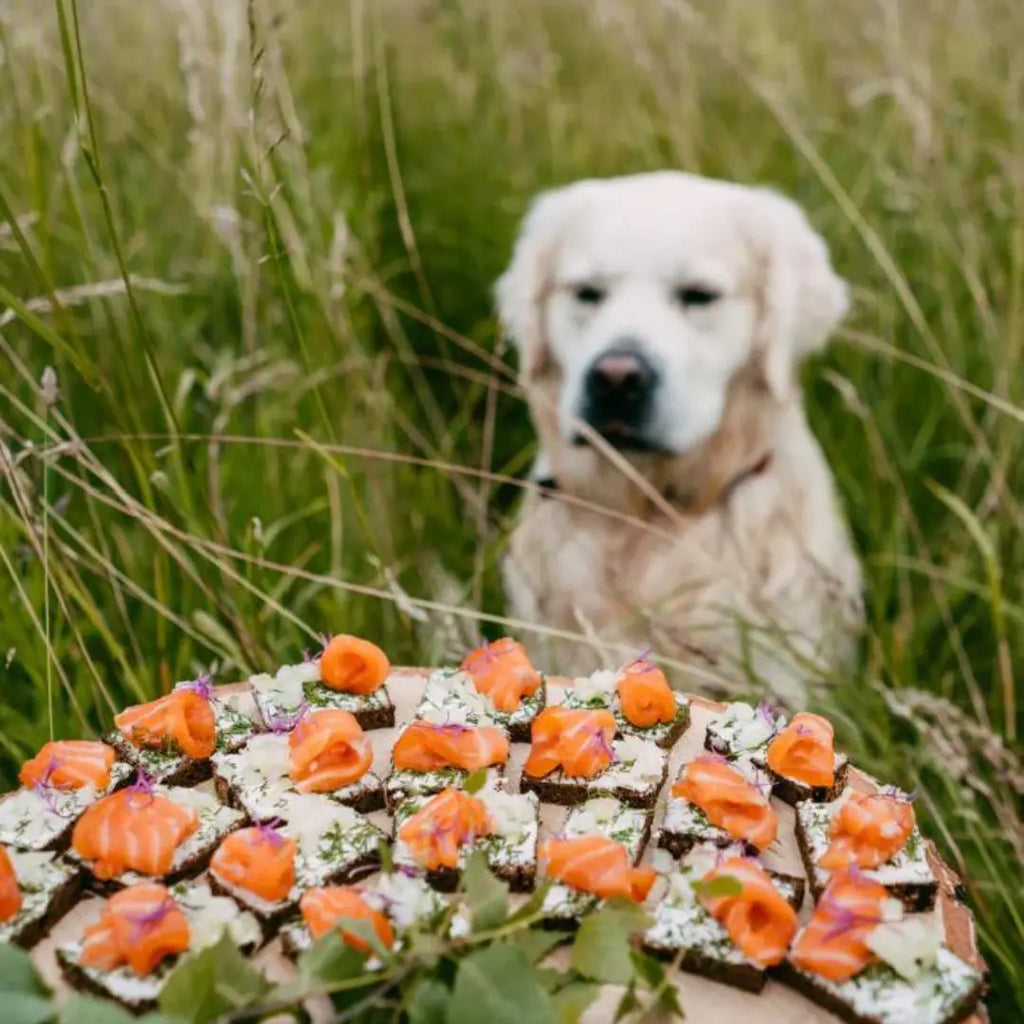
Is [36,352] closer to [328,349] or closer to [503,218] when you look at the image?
[328,349]

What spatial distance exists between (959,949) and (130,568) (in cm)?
137

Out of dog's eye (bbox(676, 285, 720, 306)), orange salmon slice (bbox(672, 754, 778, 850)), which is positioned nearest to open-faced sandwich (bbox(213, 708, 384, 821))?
orange salmon slice (bbox(672, 754, 778, 850))

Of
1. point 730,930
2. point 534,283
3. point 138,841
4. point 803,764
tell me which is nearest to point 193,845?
point 138,841

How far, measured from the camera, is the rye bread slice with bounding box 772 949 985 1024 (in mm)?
926

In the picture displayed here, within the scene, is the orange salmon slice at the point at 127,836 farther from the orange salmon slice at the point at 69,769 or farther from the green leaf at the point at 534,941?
the green leaf at the point at 534,941

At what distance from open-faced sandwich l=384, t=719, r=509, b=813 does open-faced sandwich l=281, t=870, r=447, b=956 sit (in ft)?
0.64

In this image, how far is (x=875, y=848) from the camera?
109 centimetres

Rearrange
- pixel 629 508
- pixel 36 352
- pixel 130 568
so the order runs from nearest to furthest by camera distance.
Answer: pixel 130 568 < pixel 36 352 < pixel 629 508

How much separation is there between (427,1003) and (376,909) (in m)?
0.14

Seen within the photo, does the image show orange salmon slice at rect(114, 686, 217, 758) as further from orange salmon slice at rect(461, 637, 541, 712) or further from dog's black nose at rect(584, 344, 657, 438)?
dog's black nose at rect(584, 344, 657, 438)

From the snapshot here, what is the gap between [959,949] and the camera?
3.43 feet

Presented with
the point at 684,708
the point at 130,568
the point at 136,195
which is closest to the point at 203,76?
the point at 136,195

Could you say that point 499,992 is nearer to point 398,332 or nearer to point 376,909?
point 376,909

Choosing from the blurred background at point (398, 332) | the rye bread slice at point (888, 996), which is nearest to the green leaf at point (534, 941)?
the rye bread slice at point (888, 996)
